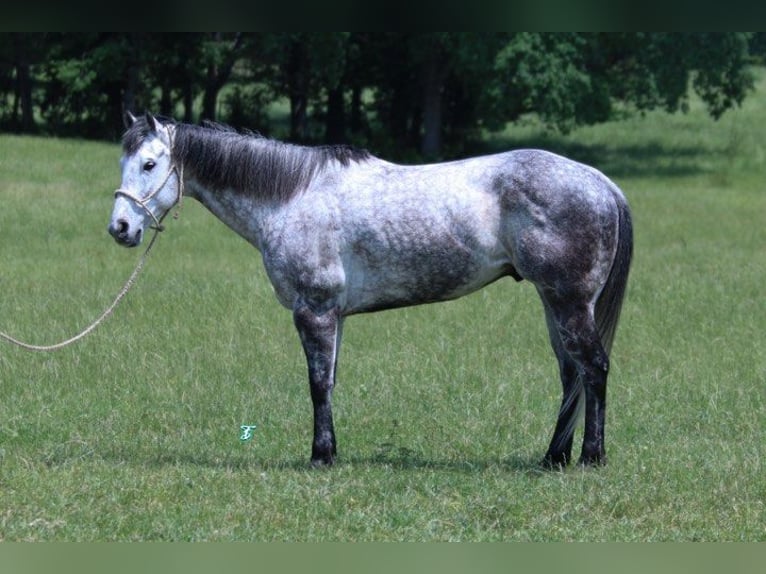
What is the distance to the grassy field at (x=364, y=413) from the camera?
6.72m

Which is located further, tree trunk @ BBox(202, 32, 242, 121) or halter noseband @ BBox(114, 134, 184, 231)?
tree trunk @ BBox(202, 32, 242, 121)

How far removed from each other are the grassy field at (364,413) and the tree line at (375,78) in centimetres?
1628

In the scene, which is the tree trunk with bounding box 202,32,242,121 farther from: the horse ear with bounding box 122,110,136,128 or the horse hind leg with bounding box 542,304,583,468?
the horse hind leg with bounding box 542,304,583,468

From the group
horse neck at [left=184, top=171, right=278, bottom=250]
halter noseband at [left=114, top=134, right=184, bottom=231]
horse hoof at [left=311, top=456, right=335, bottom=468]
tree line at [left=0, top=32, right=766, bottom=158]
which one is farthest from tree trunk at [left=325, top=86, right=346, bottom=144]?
horse hoof at [left=311, top=456, right=335, bottom=468]

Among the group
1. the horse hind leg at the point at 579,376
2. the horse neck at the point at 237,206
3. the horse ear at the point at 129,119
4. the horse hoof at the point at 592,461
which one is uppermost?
the horse ear at the point at 129,119

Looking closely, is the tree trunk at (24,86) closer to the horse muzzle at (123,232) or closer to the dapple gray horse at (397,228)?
A: the dapple gray horse at (397,228)

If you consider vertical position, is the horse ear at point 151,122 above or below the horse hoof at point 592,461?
above

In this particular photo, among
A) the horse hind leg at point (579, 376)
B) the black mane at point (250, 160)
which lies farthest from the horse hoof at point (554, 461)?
the black mane at point (250, 160)

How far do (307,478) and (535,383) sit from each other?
10.1 feet

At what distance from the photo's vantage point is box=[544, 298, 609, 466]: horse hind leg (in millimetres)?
7508

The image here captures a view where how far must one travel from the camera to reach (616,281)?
7.66 m

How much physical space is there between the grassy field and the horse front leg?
185 mm

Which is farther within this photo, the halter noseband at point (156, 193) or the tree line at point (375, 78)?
the tree line at point (375, 78)

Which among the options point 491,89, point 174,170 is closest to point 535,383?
point 174,170
